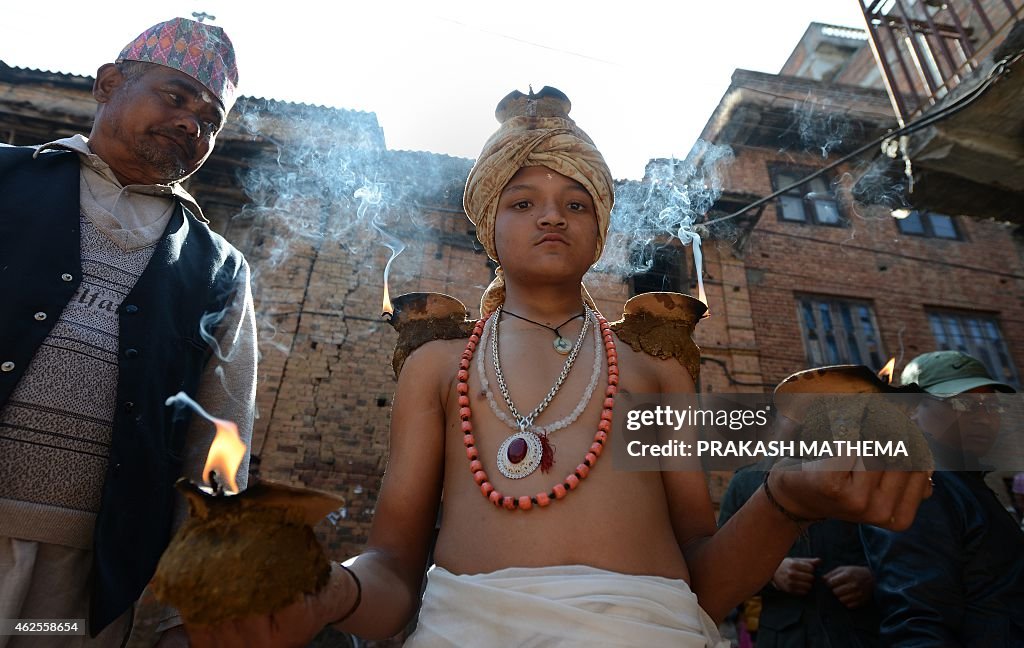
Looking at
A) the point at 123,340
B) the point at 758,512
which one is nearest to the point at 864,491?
the point at 758,512

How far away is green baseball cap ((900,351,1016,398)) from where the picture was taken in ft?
11.6

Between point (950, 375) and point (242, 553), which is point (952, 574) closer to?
point (950, 375)

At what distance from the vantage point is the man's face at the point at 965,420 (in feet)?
10.8

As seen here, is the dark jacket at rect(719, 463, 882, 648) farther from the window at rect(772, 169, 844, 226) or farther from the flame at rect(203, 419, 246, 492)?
the window at rect(772, 169, 844, 226)

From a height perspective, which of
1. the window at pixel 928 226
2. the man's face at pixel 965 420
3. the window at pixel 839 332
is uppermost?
the window at pixel 928 226

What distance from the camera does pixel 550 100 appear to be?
228cm

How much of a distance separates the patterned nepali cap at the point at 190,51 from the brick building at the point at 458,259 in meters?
6.68

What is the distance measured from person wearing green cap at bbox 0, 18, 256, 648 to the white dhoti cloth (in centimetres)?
98

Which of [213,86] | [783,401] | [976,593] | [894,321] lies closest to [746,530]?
[783,401]

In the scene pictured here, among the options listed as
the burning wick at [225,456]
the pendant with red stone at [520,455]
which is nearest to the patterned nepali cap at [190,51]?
the burning wick at [225,456]

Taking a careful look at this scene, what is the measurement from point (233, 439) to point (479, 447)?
75 centimetres

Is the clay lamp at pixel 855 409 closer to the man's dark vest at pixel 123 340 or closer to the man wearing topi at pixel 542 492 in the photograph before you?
the man wearing topi at pixel 542 492

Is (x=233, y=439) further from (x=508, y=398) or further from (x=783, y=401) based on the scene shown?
(x=783, y=401)
